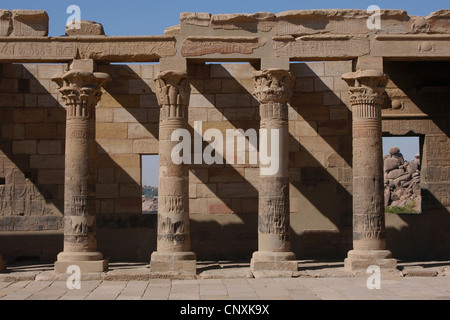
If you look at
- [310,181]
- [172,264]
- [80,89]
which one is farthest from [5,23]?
[310,181]

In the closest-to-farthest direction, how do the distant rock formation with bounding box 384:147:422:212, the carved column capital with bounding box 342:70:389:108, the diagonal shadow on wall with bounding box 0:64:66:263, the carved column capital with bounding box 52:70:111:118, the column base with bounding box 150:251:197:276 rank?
the column base with bounding box 150:251:197:276, the carved column capital with bounding box 52:70:111:118, the carved column capital with bounding box 342:70:389:108, the diagonal shadow on wall with bounding box 0:64:66:263, the distant rock formation with bounding box 384:147:422:212

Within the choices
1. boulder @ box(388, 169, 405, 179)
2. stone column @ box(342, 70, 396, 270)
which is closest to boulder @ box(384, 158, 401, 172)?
boulder @ box(388, 169, 405, 179)

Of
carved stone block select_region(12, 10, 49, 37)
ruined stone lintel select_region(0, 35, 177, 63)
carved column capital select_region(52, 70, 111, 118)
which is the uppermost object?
carved stone block select_region(12, 10, 49, 37)

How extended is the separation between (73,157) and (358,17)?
7.83 meters

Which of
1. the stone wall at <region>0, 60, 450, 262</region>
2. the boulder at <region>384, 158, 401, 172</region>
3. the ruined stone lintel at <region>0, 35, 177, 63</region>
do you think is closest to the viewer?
the ruined stone lintel at <region>0, 35, 177, 63</region>

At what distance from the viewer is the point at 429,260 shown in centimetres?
1761

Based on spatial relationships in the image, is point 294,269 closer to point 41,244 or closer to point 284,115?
→ point 284,115

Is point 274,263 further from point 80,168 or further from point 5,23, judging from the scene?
point 5,23

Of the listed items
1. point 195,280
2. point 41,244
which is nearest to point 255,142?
point 195,280

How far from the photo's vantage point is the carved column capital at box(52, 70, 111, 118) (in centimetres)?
1527

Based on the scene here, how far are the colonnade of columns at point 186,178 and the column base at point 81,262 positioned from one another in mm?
24

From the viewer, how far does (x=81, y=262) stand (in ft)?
49.0

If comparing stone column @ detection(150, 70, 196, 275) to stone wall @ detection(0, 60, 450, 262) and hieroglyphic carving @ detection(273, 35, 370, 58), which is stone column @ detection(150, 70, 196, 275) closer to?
hieroglyphic carving @ detection(273, 35, 370, 58)

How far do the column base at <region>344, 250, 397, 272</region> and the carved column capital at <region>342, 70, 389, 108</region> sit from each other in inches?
143
